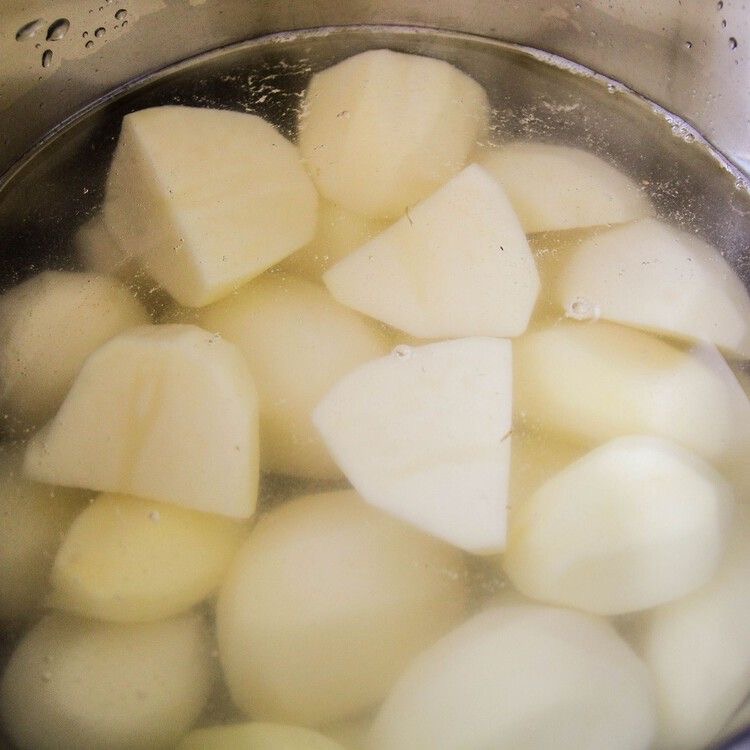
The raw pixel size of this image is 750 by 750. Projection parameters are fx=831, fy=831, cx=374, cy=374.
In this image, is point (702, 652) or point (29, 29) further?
point (29, 29)

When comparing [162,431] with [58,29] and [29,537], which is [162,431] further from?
[58,29]

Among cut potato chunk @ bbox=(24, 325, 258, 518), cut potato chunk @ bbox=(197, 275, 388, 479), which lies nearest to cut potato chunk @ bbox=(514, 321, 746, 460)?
cut potato chunk @ bbox=(197, 275, 388, 479)

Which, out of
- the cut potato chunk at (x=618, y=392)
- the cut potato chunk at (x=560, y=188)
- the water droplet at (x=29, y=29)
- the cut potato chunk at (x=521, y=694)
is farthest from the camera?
the water droplet at (x=29, y=29)

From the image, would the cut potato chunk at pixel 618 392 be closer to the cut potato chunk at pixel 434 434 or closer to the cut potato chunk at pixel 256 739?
the cut potato chunk at pixel 434 434

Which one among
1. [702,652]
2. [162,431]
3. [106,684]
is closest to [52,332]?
[162,431]

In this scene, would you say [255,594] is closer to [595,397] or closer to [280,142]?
[595,397]

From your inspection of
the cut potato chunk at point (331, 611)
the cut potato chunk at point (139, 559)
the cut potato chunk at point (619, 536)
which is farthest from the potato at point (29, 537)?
the cut potato chunk at point (619, 536)
